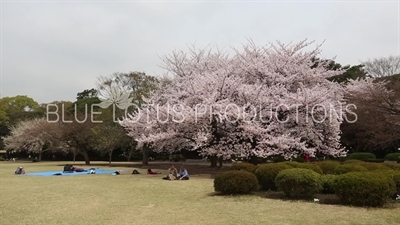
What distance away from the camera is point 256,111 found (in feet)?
66.7

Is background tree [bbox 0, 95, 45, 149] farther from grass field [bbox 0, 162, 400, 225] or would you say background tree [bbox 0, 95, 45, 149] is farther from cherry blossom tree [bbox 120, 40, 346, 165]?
grass field [bbox 0, 162, 400, 225]

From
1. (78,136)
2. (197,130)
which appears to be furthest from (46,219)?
(78,136)

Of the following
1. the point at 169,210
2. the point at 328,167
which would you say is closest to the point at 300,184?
the point at 328,167

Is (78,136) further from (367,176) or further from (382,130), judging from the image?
(367,176)

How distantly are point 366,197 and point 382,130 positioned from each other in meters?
17.9

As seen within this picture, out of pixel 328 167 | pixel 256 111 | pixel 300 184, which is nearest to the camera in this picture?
pixel 300 184

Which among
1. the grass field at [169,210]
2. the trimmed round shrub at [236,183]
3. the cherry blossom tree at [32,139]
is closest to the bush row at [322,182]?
the trimmed round shrub at [236,183]

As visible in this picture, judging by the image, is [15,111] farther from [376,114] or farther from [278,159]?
[376,114]

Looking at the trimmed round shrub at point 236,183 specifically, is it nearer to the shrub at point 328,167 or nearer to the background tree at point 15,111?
the shrub at point 328,167

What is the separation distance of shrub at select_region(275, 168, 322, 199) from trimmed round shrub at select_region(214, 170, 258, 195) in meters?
1.06

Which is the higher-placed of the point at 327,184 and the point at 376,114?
the point at 376,114

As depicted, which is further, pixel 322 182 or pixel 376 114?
pixel 376 114

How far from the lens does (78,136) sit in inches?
1316

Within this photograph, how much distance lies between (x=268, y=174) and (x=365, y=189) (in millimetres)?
3442
